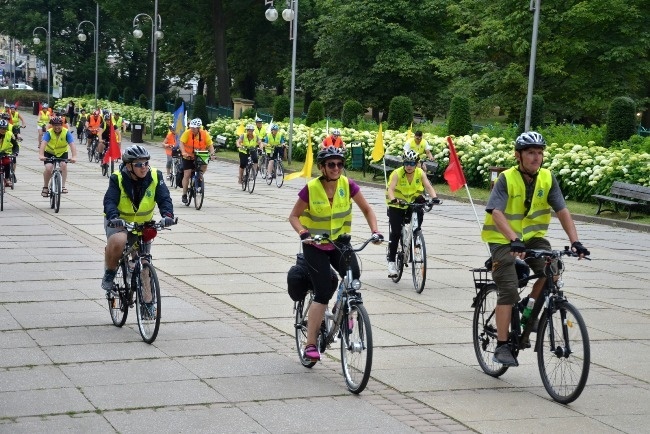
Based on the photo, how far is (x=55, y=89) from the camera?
89.6m

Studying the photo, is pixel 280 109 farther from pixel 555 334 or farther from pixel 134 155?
pixel 555 334

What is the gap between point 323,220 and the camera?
888 centimetres

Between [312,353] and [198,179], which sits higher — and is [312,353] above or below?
below

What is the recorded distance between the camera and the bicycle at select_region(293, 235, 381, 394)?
8125 millimetres

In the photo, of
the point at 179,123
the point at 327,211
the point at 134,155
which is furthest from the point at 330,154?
the point at 179,123

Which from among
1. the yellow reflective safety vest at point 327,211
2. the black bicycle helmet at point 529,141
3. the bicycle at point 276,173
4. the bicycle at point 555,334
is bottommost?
the bicycle at point 276,173

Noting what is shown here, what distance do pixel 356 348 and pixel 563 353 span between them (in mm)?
1403

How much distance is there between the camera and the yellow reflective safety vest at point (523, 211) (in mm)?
8586

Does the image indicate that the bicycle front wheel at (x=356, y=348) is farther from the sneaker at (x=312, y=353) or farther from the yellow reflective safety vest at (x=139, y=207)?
the yellow reflective safety vest at (x=139, y=207)

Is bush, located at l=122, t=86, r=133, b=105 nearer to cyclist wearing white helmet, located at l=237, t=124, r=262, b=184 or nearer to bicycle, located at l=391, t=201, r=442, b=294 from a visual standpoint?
cyclist wearing white helmet, located at l=237, t=124, r=262, b=184

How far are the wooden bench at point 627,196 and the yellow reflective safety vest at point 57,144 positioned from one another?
10.8m

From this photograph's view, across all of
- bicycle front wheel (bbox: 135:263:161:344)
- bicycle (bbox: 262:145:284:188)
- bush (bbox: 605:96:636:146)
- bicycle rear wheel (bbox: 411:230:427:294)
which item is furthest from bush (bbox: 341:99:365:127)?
bicycle front wheel (bbox: 135:263:161:344)

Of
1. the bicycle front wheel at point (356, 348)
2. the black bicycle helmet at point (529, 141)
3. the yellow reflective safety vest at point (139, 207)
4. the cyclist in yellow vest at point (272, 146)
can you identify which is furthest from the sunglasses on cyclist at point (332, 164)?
the cyclist in yellow vest at point (272, 146)

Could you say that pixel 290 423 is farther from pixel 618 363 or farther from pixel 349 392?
pixel 618 363
